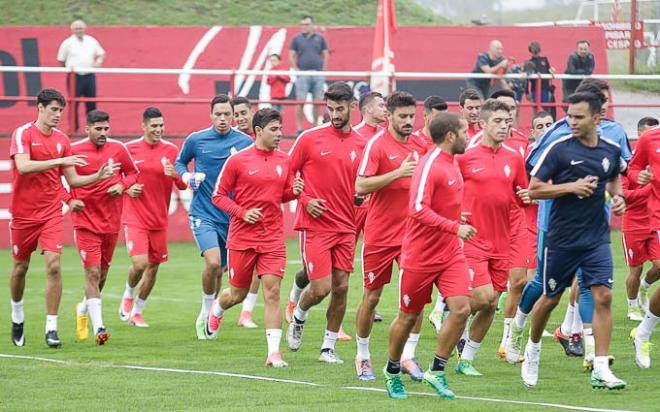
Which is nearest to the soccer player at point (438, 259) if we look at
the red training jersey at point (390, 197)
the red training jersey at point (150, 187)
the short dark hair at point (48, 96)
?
the red training jersey at point (390, 197)

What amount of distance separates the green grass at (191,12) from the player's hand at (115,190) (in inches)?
903

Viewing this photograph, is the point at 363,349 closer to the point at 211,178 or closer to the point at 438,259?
the point at 438,259

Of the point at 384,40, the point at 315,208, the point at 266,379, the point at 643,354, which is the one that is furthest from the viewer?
the point at 384,40

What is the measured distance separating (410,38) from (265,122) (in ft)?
60.3

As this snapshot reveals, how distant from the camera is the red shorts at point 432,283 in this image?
10.6 m

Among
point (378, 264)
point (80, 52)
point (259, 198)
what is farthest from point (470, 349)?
point (80, 52)

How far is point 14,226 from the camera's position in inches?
566

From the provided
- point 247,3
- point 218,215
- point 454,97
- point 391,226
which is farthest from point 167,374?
point 247,3

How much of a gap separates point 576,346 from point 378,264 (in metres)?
2.51

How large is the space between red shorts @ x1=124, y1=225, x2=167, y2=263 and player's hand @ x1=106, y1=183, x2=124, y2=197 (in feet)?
3.21

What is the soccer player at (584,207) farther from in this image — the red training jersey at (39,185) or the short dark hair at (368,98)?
the red training jersey at (39,185)

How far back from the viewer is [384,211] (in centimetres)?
1212

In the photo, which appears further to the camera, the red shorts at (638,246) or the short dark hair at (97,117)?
the short dark hair at (97,117)

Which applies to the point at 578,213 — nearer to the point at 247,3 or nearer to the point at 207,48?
the point at 207,48
